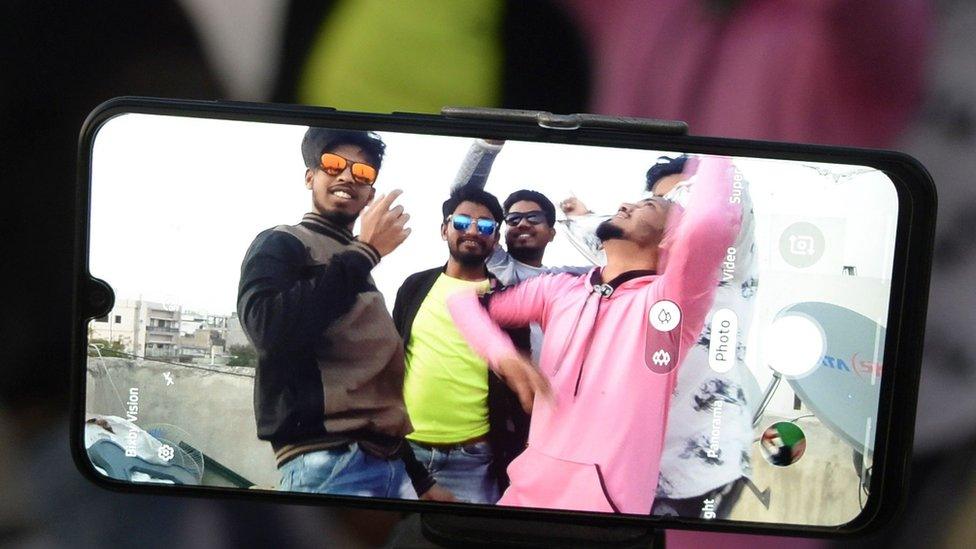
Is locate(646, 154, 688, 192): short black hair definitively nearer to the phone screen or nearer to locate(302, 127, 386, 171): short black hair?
the phone screen

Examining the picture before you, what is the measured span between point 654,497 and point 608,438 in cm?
3

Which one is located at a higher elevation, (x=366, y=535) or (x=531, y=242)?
(x=531, y=242)

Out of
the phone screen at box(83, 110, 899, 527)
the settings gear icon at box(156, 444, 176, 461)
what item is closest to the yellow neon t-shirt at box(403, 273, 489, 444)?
the phone screen at box(83, 110, 899, 527)

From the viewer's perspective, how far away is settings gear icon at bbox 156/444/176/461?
1.00 feet

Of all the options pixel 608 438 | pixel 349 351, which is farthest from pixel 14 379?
pixel 608 438

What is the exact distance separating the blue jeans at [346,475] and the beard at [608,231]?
12cm

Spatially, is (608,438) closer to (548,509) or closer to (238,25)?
(548,509)

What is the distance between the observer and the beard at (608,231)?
0.94 feet

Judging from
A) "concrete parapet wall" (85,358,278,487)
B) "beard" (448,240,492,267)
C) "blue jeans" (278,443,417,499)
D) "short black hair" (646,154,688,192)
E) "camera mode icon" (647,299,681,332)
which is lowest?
"blue jeans" (278,443,417,499)

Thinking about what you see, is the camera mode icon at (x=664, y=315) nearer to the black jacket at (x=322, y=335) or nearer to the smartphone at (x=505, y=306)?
the smartphone at (x=505, y=306)

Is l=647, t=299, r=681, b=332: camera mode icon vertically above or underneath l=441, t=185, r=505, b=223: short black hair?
underneath

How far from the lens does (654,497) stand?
0.30 meters

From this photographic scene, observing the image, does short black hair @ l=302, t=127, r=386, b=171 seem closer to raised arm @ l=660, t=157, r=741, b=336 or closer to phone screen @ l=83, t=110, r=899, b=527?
phone screen @ l=83, t=110, r=899, b=527

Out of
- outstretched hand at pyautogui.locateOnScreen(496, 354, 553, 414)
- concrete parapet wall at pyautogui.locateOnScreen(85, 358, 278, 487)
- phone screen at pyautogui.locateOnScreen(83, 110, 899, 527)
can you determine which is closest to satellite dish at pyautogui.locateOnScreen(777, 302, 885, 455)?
phone screen at pyautogui.locateOnScreen(83, 110, 899, 527)
